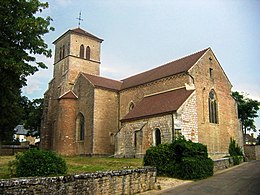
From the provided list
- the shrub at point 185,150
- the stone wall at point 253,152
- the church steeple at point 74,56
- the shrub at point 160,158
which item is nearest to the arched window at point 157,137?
the shrub at point 185,150

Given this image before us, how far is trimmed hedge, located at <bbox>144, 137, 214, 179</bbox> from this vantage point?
1548 centimetres

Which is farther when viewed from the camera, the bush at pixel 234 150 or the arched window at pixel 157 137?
the bush at pixel 234 150

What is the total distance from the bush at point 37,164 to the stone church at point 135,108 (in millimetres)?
13543

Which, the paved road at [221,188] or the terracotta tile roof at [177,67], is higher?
the terracotta tile roof at [177,67]

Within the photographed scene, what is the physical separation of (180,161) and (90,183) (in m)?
8.09

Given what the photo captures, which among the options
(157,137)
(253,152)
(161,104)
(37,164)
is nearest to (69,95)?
(161,104)

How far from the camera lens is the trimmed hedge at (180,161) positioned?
→ 1548cm

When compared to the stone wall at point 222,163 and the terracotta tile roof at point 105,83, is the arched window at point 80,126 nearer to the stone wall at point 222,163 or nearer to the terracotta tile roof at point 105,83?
the terracotta tile roof at point 105,83

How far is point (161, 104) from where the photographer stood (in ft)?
A: 82.0

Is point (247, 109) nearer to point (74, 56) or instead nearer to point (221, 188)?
point (74, 56)

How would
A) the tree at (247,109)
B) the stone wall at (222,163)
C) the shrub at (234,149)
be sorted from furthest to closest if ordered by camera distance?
the tree at (247,109) → the shrub at (234,149) → the stone wall at (222,163)

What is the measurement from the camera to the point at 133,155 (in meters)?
25.3

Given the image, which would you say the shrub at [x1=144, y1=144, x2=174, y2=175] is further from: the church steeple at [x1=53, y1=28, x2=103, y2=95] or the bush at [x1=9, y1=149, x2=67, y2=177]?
the church steeple at [x1=53, y1=28, x2=103, y2=95]

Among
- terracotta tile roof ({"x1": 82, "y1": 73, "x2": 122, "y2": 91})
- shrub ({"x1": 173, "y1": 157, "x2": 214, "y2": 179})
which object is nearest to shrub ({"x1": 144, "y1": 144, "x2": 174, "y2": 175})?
shrub ({"x1": 173, "y1": 157, "x2": 214, "y2": 179})
